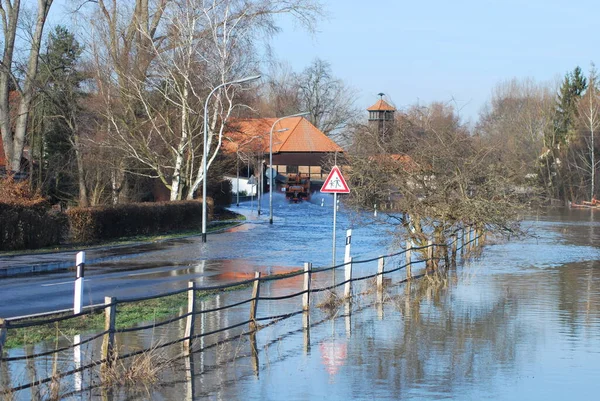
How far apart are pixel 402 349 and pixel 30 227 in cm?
1794

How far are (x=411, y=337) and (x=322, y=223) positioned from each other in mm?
36166

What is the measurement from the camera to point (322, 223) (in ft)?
161

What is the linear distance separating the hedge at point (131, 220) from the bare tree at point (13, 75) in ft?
26.3

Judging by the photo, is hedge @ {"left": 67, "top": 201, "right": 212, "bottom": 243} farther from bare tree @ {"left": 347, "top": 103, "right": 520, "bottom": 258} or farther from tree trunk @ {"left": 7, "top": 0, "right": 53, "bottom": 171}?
bare tree @ {"left": 347, "top": 103, "right": 520, "bottom": 258}

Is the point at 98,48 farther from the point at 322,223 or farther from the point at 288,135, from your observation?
the point at 288,135

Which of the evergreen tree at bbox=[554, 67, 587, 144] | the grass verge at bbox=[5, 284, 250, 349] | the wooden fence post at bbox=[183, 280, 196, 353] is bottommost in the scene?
the grass verge at bbox=[5, 284, 250, 349]

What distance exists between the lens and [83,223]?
29.3m

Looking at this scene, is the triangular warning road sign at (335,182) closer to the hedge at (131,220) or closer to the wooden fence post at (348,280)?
the wooden fence post at (348,280)

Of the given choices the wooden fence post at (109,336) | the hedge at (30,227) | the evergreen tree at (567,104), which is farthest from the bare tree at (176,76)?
the evergreen tree at (567,104)

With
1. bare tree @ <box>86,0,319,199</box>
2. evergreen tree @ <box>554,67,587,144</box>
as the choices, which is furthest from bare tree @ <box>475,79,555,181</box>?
bare tree @ <box>86,0,319,199</box>

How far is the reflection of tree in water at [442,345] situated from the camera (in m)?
10.3

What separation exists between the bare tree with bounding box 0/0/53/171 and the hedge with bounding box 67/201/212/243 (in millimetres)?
8018

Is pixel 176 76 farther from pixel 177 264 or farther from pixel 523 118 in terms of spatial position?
pixel 523 118

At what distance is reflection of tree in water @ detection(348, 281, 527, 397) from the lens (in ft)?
33.7
